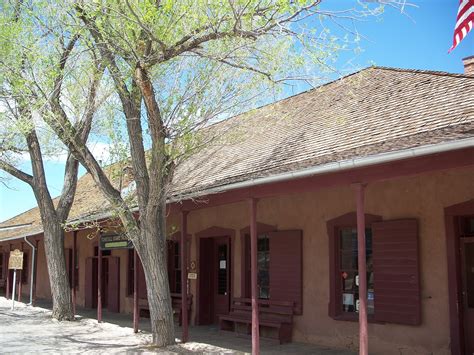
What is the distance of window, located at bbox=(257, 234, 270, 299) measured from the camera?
11969 mm

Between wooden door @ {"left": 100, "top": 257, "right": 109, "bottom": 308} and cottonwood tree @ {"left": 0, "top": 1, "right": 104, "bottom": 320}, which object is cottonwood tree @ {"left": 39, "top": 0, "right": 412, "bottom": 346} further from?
wooden door @ {"left": 100, "top": 257, "right": 109, "bottom": 308}

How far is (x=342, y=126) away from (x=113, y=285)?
989 centimetres

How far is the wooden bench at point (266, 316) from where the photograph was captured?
10.8 metres

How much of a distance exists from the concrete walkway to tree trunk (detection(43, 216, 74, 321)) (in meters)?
0.37

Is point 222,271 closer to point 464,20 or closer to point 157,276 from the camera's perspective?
point 157,276

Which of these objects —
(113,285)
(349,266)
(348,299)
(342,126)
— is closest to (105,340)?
(348,299)

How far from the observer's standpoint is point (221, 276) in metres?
13.7

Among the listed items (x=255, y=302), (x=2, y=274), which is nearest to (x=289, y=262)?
(x=255, y=302)

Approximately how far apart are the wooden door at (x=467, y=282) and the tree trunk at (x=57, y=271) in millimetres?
10569

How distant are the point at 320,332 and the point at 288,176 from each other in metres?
3.72

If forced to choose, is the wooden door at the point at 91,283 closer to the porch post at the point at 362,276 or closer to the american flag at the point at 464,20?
the porch post at the point at 362,276

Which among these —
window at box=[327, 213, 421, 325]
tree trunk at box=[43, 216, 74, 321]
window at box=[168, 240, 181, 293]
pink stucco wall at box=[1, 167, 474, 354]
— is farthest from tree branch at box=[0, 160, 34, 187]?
window at box=[327, 213, 421, 325]

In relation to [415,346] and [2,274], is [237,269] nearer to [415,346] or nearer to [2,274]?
[415,346]

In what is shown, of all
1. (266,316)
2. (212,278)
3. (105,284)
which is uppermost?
(212,278)
